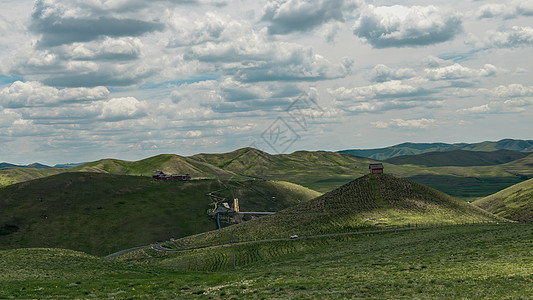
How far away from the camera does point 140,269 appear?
64.3m

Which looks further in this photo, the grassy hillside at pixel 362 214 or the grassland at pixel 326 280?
the grassy hillside at pixel 362 214

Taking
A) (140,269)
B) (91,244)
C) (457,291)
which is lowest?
(91,244)

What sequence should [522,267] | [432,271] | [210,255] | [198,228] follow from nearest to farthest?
[522,267] < [432,271] < [210,255] < [198,228]

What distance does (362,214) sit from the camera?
13800cm

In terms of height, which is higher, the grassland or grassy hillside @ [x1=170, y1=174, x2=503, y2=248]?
the grassland

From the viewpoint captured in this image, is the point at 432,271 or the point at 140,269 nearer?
the point at 432,271

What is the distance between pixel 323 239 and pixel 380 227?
18.6m

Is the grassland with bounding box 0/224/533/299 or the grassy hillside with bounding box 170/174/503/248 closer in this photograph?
the grassland with bounding box 0/224/533/299

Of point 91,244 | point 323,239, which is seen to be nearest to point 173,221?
point 91,244

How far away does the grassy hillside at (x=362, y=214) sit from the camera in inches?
4990

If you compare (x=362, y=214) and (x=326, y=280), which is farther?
(x=362, y=214)

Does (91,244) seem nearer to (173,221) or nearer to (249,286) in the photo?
(173,221)

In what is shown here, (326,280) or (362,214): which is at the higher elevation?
(326,280)

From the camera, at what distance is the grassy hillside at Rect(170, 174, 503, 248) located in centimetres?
12675
